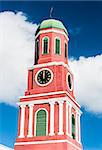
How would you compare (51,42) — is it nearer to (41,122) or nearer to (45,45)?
(45,45)

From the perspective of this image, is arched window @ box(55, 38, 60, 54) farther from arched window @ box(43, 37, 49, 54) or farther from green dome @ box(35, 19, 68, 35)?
green dome @ box(35, 19, 68, 35)

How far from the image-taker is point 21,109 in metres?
50.3

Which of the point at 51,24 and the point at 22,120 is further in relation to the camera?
the point at 51,24

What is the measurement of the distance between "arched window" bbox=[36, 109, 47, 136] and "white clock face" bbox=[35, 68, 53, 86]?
152 inches

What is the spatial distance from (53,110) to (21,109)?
172 inches

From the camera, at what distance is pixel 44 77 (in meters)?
51.7

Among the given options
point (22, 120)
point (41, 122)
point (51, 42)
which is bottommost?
point (41, 122)

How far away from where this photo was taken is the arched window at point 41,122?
48250 millimetres

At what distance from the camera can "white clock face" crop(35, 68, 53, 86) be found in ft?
168

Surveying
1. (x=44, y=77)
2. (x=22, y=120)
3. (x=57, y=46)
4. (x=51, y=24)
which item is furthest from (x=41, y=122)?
(x=51, y=24)

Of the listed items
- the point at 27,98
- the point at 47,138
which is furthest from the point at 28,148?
the point at 27,98

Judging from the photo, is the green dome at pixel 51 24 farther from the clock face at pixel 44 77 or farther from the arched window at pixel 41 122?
the arched window at pixel 41 122

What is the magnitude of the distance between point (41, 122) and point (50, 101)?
2753mm

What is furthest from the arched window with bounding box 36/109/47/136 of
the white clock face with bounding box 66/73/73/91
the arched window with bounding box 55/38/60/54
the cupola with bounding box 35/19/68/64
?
the arched window with bounding box 55/38/60/54
